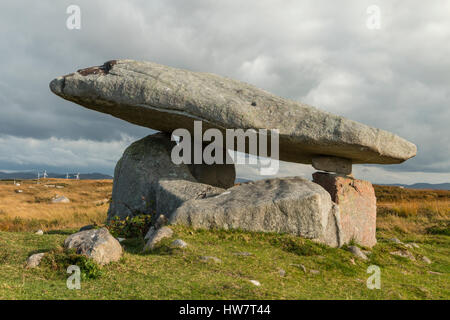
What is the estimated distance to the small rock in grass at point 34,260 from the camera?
689 centimetres

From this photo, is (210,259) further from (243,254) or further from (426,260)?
(426,260)

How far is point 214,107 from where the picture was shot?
34.4ft

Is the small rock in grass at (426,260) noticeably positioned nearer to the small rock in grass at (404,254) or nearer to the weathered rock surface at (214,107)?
the small rock in grass at (404,254)

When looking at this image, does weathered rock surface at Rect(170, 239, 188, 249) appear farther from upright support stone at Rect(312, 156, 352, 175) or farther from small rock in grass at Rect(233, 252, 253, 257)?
upright support stone at Rect(312, 156, 352, 175)

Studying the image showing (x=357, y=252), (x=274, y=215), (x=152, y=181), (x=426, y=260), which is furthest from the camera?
(x=152, y=181)

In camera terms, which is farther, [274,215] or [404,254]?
[404,254]

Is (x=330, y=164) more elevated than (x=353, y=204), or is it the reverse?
(x=330, y=164)

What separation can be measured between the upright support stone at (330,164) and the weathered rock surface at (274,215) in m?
2.32

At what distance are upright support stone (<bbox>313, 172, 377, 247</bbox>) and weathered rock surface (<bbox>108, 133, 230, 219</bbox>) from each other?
340cm

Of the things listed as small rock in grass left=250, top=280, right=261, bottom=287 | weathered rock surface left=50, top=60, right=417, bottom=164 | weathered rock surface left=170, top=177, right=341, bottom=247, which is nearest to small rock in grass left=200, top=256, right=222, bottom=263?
small rock in grass left=250, top=280, right=261, bottom=287

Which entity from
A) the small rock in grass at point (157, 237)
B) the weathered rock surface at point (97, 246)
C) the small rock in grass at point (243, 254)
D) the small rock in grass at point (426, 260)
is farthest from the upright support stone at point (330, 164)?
the weathered rock surface at point (97, 246)

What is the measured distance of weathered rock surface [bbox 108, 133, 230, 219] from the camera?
37.2 ft

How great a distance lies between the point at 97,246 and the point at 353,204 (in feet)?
25.3

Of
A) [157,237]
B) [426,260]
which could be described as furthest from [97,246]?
[426,260]
